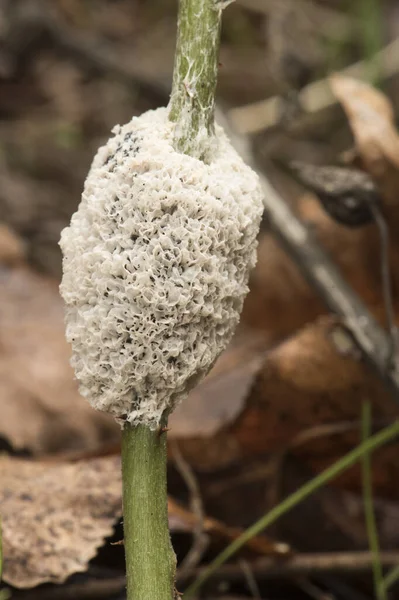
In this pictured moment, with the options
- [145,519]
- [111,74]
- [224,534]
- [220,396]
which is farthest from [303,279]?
[145,519]

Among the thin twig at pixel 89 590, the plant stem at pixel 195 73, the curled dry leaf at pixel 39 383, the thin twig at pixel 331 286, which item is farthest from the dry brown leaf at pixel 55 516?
the plant stem at pixel 195 73

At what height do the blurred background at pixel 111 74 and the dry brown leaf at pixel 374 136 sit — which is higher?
the blurred background at pixel 111 74

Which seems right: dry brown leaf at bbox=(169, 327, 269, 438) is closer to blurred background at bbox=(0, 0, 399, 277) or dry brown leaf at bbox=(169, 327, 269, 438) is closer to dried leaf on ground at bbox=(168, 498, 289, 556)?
dried leaf on ground at bbox=(168, 498, 289, 556)

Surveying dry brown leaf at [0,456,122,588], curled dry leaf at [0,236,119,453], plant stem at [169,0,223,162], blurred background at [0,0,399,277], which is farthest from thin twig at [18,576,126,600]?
blurred background at [0,0,399,277]

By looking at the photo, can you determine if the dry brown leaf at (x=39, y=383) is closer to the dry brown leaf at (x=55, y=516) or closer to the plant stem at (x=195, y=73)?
the dry brown leaf at (x=55, y=516)

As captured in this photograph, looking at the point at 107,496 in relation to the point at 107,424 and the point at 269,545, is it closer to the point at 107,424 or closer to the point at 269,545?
the point at 269,545

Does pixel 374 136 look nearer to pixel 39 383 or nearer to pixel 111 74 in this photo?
pixel 39 383
